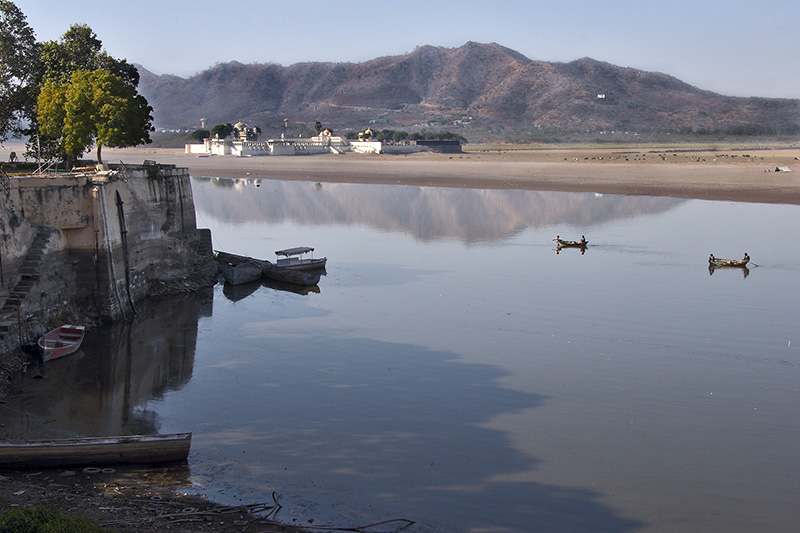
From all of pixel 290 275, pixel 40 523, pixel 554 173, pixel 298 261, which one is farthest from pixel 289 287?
pixel 554 173

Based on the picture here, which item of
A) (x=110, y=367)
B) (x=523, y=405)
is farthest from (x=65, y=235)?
(x=523, y=405)

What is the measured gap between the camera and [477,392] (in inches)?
696

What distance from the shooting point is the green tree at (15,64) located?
117 ft

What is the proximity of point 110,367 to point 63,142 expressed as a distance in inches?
622

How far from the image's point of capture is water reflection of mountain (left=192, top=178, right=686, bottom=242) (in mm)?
47569

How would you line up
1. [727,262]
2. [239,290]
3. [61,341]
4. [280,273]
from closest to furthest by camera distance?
1. [61,341]
2. [239,290]
3. [280,273]
4. [727,262]

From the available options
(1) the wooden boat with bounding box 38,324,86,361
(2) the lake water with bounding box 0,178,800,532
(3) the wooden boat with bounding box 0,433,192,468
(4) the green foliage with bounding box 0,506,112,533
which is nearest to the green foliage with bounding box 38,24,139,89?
(2) the lake water with bounding box 0,178,800,532

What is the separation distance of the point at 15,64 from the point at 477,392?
96.6ft

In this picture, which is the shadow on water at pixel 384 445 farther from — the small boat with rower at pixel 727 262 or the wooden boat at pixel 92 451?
the small boat with rower at pixel 727 262

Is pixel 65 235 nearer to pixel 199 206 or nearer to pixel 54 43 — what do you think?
pixel 54 43

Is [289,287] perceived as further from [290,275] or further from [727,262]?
[727,262]

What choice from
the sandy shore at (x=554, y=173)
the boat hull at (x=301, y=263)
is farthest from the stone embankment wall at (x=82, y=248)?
the sandy shore at (x=554, y=173)

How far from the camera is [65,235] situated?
23766mm

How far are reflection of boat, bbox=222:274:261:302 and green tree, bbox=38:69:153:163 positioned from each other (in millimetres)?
8128
